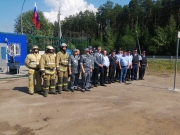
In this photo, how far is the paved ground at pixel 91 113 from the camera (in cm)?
462

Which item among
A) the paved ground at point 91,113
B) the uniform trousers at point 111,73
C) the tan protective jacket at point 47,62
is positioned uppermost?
the tan protective jacket at point 47,62

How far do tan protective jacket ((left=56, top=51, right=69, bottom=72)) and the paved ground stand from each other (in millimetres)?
1009

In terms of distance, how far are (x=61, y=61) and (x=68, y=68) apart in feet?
1.40

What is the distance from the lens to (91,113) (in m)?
5.66

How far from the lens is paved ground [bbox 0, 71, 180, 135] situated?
15.2ft

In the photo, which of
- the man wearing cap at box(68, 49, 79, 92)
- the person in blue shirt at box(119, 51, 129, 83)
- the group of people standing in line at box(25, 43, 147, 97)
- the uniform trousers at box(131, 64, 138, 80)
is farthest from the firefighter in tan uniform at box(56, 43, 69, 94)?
the uniform trousers at box(131, 64, 138, 80)

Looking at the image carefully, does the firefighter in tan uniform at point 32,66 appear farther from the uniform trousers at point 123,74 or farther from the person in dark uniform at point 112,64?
the uniform trousers at point 123,74

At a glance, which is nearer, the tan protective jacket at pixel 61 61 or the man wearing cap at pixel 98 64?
the tan protective jacket at pixel 61 61

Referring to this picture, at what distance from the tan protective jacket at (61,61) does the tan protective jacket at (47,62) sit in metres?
0.27

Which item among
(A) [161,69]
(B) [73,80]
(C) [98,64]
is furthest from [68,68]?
(A) [161,69]

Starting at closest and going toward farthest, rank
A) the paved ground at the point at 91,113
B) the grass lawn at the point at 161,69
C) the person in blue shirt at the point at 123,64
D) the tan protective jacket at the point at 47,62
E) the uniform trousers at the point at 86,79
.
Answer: the paved ground at the point at 91,113
the tan protective jacket at the point at 47,62
the uniform trousers at the point at 86,79
the person in blue shirt at the point at 123,64
the grass lawn at the point at 161,69

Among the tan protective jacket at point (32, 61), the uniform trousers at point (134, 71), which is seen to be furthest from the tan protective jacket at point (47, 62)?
the uniform trousers at point (134, 71)

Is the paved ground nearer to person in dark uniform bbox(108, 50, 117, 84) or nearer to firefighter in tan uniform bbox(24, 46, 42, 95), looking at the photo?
firefighter in tan uniform bbox(24, 46, 42, 95)

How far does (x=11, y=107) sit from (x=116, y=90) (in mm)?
4281
